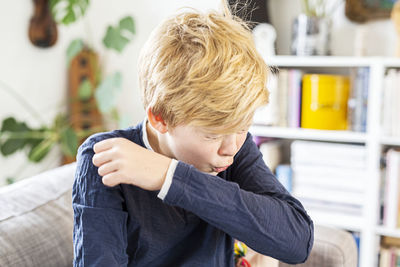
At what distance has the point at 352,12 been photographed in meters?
2.22

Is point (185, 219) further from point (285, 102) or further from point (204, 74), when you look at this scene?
point (285, 102)

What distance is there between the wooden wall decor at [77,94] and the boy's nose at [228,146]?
198 cm

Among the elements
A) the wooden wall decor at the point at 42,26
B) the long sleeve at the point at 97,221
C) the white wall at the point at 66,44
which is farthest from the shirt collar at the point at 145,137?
the wooden wall decor at the point at 42,26

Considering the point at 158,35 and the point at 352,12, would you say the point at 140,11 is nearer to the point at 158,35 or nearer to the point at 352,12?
the point at 352,12

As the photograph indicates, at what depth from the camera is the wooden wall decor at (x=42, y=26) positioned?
240 centimetres

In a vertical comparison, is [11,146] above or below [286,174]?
above

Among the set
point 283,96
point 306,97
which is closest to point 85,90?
Answer: point 283,96

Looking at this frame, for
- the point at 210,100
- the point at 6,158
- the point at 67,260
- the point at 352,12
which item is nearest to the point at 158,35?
the point at 210,100

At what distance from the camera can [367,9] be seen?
219 cm

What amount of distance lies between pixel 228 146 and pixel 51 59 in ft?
6.69

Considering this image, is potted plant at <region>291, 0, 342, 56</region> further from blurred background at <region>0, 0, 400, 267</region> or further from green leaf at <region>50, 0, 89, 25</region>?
green leaf at <region>50, 0, 89, 25</region>

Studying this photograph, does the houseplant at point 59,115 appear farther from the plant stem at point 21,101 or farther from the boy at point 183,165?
the boy at point 183,165

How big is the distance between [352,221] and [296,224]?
134 cm

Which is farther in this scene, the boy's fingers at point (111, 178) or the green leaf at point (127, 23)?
the green leaf at point (127, 23)
